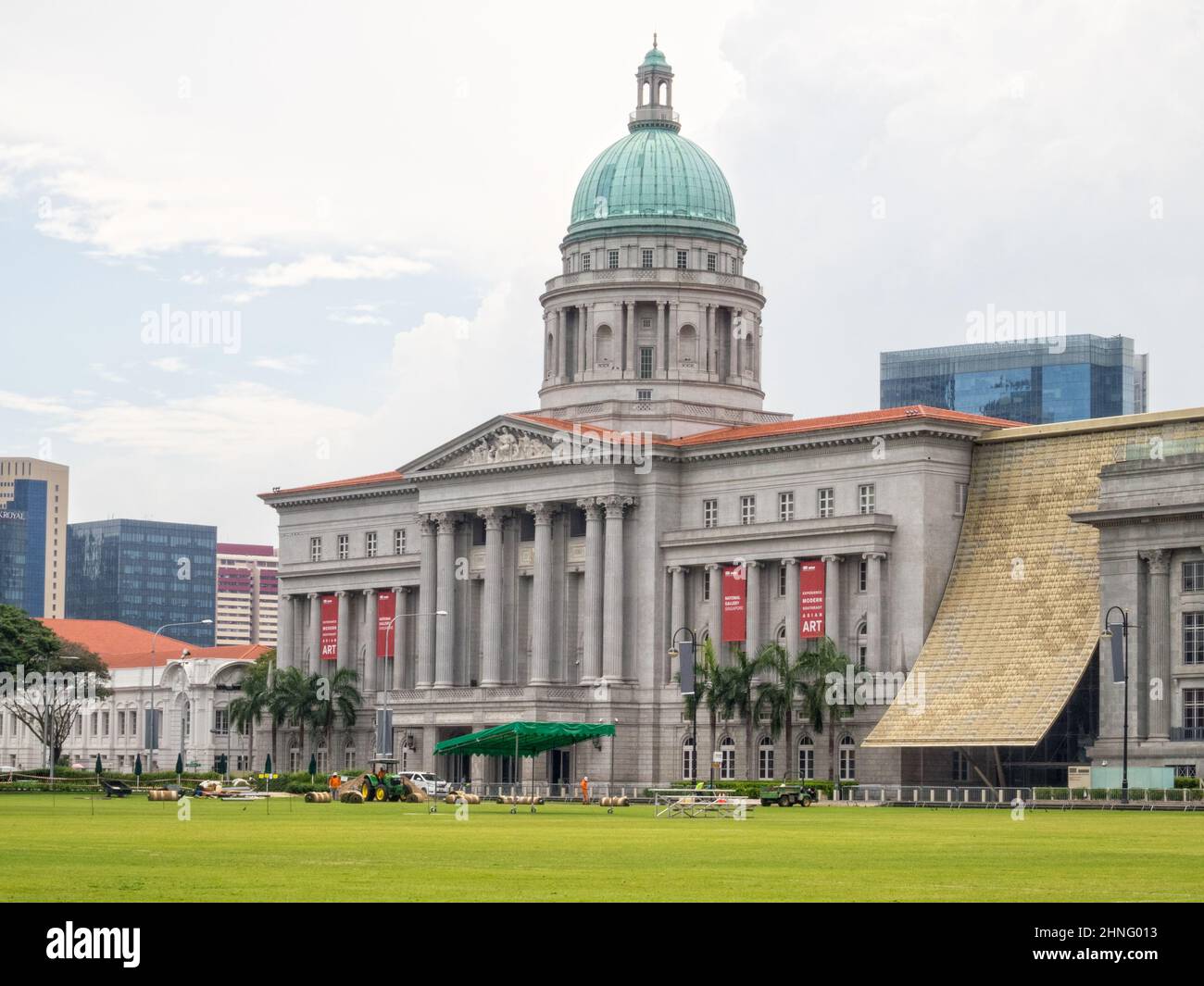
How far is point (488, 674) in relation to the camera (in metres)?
144

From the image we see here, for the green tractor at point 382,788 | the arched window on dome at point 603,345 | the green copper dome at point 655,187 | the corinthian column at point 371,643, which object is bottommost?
the green tractor at point 382,788

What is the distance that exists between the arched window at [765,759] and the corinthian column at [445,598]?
75.4 ft

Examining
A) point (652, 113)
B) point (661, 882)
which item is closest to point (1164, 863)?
point (661, 882)

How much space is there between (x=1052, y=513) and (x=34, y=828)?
72549 millimetres

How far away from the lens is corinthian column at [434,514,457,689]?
484 ft

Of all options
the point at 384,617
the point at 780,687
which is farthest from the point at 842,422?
the point at 384,617

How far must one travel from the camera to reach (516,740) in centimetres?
11256

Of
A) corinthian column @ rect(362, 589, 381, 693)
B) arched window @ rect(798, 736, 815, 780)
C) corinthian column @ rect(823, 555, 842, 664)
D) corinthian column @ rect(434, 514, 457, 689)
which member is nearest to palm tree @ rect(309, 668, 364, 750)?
corinthian column @ rect(362, 589, 381, 693)

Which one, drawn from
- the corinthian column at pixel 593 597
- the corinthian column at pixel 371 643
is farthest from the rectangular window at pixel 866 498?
the corinthian column at pixel 371 643

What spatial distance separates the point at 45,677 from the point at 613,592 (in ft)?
163

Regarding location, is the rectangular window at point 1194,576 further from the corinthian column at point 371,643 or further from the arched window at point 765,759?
the corinthian column at point 371,643

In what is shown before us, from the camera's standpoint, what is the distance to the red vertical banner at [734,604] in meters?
134

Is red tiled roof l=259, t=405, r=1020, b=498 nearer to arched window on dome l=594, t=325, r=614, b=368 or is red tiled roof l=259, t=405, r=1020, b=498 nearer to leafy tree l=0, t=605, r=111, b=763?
arched window on dome l=594, t=325, r=614, b=368
